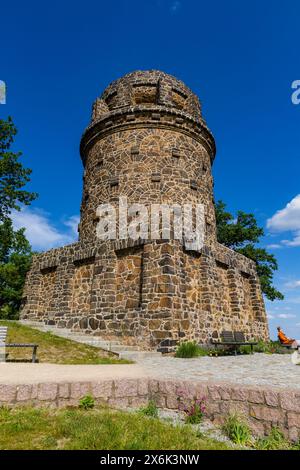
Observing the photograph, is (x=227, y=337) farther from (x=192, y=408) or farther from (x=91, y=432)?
(x=91, y=432)

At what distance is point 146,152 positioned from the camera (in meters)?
14.4

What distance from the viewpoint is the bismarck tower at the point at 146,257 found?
11102mm

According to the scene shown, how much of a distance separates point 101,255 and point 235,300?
261 inches

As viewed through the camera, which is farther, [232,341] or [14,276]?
[14,276]

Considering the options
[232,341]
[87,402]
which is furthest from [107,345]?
[87,402]

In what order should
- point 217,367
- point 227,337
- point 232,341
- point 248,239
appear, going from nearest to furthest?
point 217,367, point 232,341, point 227,337, point 248,239

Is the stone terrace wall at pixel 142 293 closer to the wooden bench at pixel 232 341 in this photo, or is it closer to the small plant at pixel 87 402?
the wooden bench at pixel 232 341

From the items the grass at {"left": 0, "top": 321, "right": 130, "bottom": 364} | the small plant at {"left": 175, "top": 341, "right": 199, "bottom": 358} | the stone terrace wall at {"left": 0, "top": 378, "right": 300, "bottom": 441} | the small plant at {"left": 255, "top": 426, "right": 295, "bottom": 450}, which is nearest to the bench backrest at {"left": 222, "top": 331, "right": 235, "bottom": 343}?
the small plant at {"left": 175, "top": 341, "right": 199, "bottom": 358}

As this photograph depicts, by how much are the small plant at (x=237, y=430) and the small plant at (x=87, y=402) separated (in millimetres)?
1981

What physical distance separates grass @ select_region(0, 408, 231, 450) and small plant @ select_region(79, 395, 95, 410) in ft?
0.78

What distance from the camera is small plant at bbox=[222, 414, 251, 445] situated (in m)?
3.99

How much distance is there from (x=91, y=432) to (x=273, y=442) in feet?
7.50

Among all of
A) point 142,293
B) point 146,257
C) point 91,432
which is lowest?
point 91,432

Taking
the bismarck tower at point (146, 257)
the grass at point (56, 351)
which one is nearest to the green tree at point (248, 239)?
the bismarck tower at point (146, 257)
